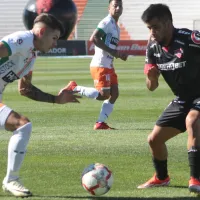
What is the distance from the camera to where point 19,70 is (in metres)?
7.46

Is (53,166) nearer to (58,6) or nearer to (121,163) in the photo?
(121,163)

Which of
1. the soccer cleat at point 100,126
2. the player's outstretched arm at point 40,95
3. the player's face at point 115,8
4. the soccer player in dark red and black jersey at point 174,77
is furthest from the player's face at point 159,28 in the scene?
the player's face at point 115,8

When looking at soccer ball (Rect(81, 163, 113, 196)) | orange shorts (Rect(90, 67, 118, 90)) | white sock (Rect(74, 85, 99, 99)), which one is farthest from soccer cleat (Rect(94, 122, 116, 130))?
soccer ball (Rect(81, 163, 113, 196))

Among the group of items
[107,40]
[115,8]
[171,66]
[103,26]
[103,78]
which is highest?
[171,66]

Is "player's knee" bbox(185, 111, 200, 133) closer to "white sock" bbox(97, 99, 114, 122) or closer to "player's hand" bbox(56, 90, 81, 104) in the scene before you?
"player's hand" bbox(56, 90, 81, 104)

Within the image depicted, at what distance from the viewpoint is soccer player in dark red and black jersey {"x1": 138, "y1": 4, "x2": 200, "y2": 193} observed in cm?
734

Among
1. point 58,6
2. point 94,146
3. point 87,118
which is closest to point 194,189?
point 58,6

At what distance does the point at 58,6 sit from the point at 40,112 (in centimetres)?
767

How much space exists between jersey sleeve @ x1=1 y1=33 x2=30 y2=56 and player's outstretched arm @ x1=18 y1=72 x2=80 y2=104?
0.64m

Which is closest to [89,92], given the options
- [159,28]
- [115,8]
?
[115,8]

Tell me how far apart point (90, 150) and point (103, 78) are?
3.73m

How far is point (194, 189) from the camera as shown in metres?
7.25

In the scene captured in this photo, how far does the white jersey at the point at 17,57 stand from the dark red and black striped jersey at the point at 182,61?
137 centimetres

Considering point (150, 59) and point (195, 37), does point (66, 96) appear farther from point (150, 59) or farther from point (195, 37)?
point (195, 37)
